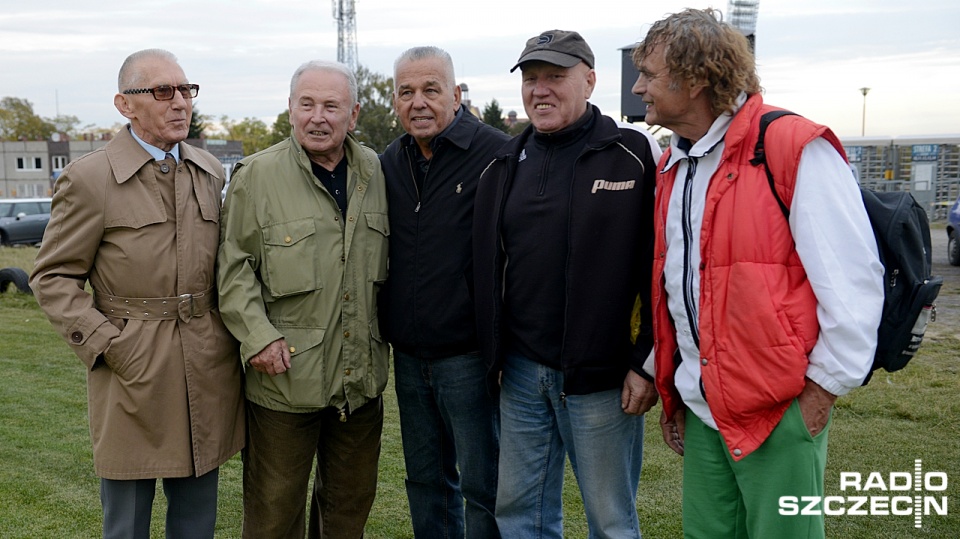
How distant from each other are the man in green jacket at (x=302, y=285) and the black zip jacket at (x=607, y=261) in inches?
35.7

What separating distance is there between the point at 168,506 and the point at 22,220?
24.7m

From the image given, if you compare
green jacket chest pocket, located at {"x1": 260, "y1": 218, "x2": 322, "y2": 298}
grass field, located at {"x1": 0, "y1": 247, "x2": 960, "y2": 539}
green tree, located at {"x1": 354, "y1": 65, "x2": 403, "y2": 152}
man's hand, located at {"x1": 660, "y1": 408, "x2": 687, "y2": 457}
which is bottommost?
grass field, located at {"x1": 0, "y1": 247, "x2": 960, "y2": 539}

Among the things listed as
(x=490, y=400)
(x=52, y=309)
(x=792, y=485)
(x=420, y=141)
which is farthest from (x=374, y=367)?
(x=792, y=485)

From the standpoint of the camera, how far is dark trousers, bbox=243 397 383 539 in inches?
132

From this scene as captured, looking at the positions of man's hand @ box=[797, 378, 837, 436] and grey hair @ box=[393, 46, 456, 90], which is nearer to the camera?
man's hand @ box=[797, 378, 837, 436]

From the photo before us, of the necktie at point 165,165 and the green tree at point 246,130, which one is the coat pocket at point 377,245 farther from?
the green tree at point 246,130

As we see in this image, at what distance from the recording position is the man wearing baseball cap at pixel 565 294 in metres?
2.85

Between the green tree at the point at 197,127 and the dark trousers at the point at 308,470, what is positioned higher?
the green tree at the point at 197,127

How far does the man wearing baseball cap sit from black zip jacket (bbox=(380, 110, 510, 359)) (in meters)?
0.18

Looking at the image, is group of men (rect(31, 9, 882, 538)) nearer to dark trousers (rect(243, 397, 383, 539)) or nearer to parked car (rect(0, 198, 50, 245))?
dark trousers (rect(243, 397, 383, 539))

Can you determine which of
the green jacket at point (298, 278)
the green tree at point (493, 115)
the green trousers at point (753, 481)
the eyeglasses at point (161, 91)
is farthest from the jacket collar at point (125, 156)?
the green tree at point (493, 115)

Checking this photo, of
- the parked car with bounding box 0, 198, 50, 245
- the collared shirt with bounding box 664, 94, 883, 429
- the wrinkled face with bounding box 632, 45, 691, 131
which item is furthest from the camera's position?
the parked car with bounding box 0, 198, 50, 245

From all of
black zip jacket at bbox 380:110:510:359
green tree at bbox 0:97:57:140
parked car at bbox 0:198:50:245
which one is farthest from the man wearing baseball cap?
green tree at bbox 0:97:57:140

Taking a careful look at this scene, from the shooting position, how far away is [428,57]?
11.2 feet
